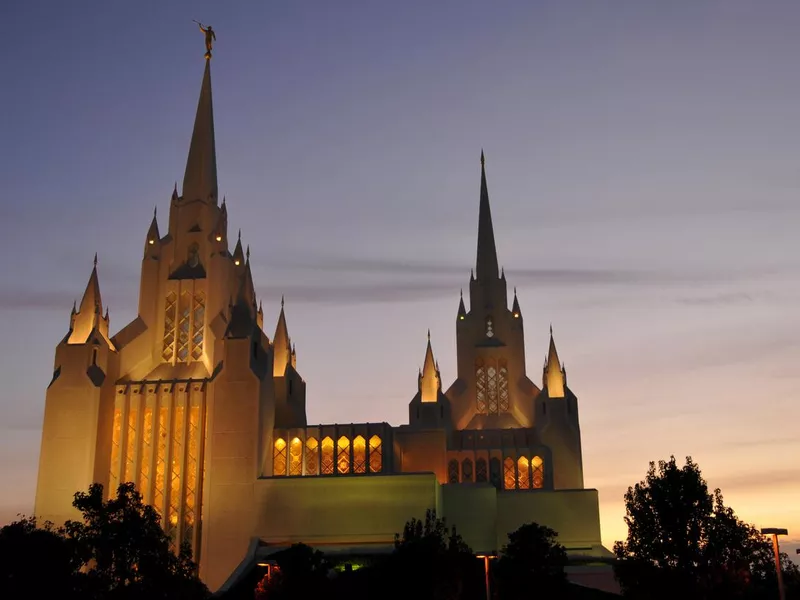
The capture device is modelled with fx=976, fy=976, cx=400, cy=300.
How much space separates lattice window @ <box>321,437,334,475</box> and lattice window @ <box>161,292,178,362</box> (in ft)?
36.6

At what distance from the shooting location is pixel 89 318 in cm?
6009

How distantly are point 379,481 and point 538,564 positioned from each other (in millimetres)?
14986

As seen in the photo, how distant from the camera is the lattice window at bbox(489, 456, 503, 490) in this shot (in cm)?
6488

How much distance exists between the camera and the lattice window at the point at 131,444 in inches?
2239

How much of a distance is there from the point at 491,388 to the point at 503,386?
3.01ft

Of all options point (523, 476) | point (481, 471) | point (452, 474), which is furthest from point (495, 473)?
point (452, 474)

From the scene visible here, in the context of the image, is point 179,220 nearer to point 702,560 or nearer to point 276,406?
point 276,406

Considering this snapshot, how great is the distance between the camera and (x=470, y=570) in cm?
4319

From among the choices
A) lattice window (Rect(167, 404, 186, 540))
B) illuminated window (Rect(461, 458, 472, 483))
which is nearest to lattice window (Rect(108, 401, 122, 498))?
lattice window (Rect(167, 404, 186, 540))

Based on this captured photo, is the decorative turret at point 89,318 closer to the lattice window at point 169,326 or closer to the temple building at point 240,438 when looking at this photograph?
the temple building at point 240,438

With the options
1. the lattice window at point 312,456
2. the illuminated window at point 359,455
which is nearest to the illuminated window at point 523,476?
the illuminated window at point 359,455

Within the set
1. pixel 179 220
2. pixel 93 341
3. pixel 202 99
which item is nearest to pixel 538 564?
pixel 93 341

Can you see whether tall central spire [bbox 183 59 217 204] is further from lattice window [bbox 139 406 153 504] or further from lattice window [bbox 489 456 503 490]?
lattice window [bbox 489 456 503 490]

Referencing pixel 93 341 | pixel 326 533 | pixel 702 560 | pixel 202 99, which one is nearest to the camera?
pixel 702 560
